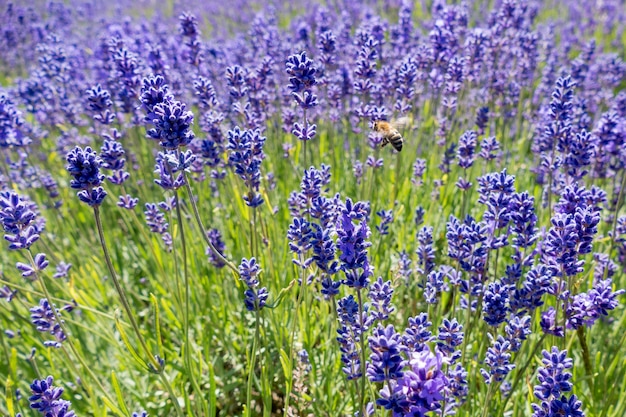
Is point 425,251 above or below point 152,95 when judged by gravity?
below

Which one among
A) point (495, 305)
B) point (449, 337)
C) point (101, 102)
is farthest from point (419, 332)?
A: point (101, 102)

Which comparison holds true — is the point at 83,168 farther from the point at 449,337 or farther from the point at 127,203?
the point at 449,337

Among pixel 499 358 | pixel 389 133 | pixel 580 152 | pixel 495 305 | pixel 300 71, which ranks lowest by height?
pixel 499 358

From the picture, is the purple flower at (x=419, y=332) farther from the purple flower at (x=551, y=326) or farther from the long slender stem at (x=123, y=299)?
the long slender stem at (x=123, y=299)

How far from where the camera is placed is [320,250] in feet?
6.29

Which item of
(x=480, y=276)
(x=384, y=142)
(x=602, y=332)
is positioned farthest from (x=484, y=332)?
(x=384, y=142)

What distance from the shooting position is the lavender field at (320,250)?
2.02m

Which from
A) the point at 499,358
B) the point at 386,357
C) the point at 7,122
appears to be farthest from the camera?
the point at 7,122

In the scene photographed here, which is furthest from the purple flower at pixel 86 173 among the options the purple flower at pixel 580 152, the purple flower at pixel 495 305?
the purple flower at pixel 580 152

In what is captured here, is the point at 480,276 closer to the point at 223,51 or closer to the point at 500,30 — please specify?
the point at 500,30

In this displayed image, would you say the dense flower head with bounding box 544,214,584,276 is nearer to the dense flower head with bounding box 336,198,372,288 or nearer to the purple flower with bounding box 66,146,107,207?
the dense flower head with bounding box 336,198,372,288

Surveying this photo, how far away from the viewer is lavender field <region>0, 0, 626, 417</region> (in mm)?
2021

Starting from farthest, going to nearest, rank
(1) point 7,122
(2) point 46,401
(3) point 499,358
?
(1) point 7,122
(3) point 499,358
(2) point 46,401

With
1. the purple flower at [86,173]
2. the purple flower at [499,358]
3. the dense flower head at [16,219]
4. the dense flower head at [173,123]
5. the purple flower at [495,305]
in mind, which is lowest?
the purple flower at [499,358]
